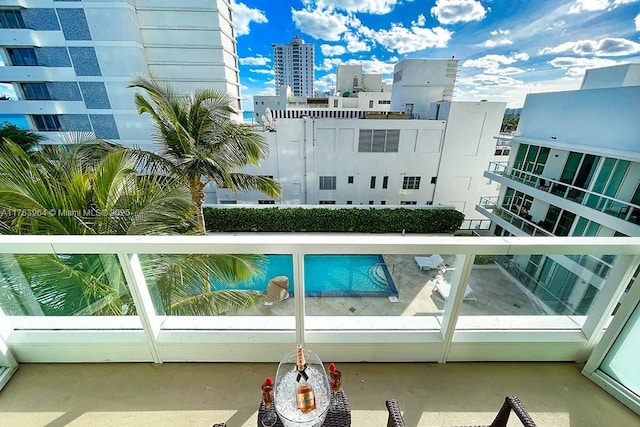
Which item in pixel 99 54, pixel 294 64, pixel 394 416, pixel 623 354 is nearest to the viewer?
pixel 394 416

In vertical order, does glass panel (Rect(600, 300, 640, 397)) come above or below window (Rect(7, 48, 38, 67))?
below

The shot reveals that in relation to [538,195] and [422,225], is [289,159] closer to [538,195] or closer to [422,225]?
[422,225]

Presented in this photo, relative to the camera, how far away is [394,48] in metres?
21.2

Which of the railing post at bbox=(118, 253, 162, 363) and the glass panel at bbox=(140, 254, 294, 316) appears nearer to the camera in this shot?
the railing post at bbox=(118, 253, 162, 363)

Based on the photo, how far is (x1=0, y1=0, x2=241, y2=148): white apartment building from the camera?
13.5 metres

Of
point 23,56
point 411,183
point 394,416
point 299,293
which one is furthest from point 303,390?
point 23,56

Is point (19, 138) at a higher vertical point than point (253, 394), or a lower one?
higher

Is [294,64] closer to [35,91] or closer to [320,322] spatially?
[35,91]

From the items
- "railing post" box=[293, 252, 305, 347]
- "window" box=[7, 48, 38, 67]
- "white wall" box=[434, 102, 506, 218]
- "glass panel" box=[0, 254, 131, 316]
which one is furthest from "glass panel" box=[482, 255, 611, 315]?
"window" box=[7, 48, 38, 67]

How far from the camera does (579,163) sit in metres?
7.35

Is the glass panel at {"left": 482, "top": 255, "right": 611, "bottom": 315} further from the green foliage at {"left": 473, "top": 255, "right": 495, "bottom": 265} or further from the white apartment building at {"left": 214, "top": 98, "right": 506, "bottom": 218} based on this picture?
the white apartment building at {"left": 214, "top": 98, "right": 506, "bottom": 218}

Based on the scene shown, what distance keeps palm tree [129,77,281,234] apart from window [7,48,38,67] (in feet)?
53.3

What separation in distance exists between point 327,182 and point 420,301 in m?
12.0

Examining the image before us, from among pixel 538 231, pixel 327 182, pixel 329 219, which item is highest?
pixel 327 182
